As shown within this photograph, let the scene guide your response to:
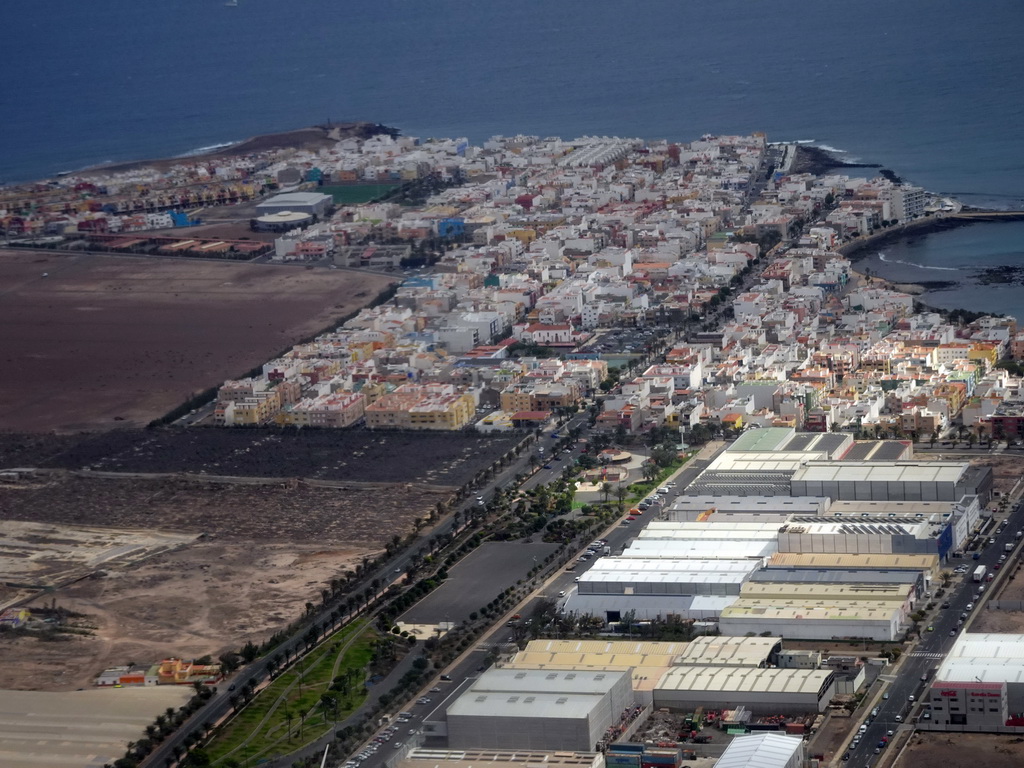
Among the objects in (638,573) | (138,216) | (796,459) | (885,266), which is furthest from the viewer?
(138,216)

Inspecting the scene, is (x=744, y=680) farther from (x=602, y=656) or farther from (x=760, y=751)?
(x=760, y=751)

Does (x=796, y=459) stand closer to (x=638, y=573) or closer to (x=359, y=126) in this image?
(x=638, y=573)

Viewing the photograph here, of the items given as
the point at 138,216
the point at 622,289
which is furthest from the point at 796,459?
the point at 138,216

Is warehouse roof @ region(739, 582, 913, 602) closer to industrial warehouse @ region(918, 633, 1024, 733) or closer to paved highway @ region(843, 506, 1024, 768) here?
paved highway @ region(843, 506, 1024, 768)

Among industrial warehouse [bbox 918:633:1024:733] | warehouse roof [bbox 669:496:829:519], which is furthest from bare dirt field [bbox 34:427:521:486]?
industrial warehouse [bbox 918:633:1024:733]

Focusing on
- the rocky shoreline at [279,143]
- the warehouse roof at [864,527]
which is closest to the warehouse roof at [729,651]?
the warehouse roof at [864,527]

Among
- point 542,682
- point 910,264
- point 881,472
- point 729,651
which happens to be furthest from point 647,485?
point 910,264
